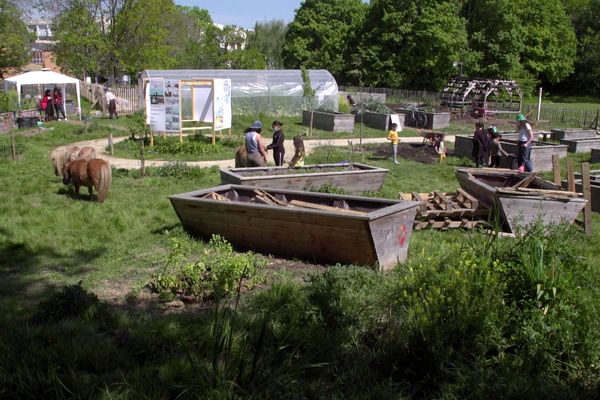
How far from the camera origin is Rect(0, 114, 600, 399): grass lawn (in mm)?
4438

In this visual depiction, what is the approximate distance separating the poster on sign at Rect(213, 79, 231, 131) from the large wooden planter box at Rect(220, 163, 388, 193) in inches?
343

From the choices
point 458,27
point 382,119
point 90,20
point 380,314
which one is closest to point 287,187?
point 380,314

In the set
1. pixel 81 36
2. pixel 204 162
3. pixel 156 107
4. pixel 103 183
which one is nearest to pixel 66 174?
pixel 103 183

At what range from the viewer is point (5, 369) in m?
4.39

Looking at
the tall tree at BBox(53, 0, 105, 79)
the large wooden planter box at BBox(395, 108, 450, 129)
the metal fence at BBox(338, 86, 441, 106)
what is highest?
the tall tree at BBox(53, 0, 105, 79)

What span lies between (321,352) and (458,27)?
49175 mm

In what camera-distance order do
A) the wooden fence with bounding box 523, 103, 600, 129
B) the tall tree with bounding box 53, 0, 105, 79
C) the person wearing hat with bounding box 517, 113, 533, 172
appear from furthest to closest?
the tall tree with bounding box 53, 0, 105, 79 → the wooden fence with bounding box 523, 103, 600, 129 → the person wearing hat with bounding box 517, 113, 533, 172

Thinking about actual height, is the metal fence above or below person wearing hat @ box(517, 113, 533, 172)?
above

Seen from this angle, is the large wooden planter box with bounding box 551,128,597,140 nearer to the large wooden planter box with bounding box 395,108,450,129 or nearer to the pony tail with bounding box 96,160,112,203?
the large wooden planter box with bounding box 395,108,450,129

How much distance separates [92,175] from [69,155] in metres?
2.08

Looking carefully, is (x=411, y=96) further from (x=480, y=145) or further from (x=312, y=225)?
(x=312, y=225)

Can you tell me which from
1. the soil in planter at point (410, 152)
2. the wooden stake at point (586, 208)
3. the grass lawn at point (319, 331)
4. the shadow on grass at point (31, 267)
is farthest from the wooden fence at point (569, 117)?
the shadow on grass at point (31, 267)

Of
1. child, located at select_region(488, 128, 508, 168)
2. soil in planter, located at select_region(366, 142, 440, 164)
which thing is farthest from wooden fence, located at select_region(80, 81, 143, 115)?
child, located at select_region(488, 128, 508, 168)

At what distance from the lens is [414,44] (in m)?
50.5
